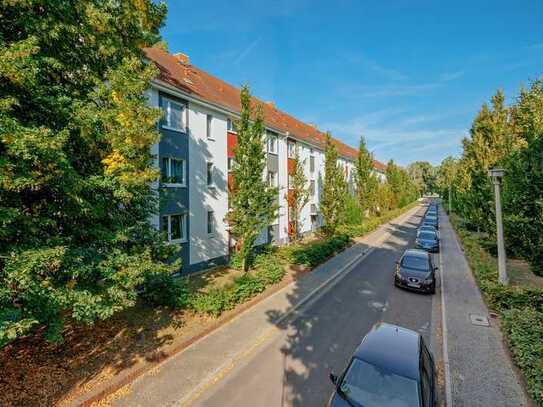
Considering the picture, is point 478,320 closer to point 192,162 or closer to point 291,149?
point 192,162

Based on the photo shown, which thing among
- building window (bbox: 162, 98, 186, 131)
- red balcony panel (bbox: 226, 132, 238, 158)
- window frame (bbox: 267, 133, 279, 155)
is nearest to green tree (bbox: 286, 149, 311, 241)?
window frame (bbox: 267, 133, 279, 155)

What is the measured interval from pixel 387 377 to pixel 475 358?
13.7ft

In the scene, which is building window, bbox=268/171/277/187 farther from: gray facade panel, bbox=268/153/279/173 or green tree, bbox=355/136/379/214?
green tree, bbox=355/136/379/214

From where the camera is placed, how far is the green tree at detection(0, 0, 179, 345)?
494 cm

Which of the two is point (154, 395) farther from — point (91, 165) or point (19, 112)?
point (19, 112)

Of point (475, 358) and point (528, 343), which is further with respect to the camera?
point (475, 358)

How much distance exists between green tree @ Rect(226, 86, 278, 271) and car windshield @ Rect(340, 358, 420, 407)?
30.3 feet

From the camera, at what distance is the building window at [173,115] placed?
14.4 metres

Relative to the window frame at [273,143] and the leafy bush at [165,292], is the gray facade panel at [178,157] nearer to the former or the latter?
the leafy bush at [165,292]

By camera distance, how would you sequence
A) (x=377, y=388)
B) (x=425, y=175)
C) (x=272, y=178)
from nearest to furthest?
(x=377, y=388) < (x=272, y=178) < (x=425, y=175)

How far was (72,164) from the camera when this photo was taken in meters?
6.88

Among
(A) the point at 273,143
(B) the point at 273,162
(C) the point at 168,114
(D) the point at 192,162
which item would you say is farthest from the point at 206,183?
(A) the point at 273,143

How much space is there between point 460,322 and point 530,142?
711 centimetres

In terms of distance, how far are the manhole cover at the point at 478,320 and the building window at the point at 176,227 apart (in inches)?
528
